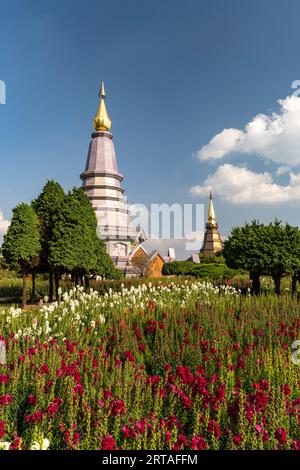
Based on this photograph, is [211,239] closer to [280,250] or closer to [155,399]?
[280,250]

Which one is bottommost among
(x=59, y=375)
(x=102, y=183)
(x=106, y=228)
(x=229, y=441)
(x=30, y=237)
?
(x=229, y=441)

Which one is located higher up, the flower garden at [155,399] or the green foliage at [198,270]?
the green foliage at [198,270]

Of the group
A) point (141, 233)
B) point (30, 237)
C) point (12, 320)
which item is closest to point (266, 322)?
point (12, 320)

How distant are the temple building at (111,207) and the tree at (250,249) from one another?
24752mm

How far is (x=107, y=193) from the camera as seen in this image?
4394 centimetres

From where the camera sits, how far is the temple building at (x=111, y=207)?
41.1 metres

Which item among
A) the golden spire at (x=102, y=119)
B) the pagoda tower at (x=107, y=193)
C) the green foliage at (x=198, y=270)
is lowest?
the green foliage at (x=198, y=270)

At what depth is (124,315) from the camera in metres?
8.82

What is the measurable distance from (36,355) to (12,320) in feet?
11.0

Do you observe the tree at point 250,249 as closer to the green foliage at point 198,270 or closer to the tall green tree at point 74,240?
the tall green tree at point 74,240

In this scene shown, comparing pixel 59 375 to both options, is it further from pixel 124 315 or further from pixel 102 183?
pixel 102 183

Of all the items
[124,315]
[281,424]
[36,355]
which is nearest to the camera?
[281,424]

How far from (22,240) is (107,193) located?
2886 cm

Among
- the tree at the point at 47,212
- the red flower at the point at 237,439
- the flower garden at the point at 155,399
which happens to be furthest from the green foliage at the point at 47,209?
the red flower at the point at 237,439
